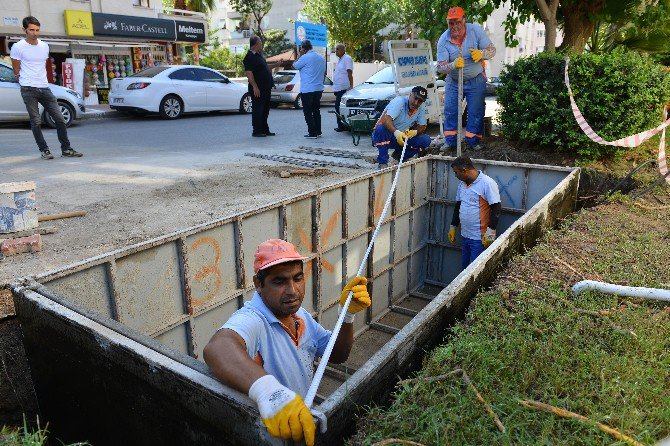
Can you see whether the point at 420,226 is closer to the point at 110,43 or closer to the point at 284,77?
the point at 284,77

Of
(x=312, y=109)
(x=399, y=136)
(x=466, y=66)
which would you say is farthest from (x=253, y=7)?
(x=399, y=136)

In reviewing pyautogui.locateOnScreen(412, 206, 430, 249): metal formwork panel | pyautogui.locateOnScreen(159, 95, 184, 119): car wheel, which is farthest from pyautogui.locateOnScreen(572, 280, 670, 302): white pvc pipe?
pyautogui.locateOnScreen(159, 95, 184, 119): car wheel

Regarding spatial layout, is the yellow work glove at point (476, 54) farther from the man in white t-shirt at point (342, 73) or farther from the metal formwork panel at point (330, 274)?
the man in white t-shirt at point (342, 73)

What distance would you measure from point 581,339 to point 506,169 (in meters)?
5.10

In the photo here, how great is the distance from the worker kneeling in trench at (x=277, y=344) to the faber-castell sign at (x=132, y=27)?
2305cm

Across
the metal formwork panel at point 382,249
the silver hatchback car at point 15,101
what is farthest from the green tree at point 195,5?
the metal formwork panel at point 382,249

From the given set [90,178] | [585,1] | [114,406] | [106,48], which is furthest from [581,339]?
[106,48]

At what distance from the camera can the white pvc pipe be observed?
347 cm

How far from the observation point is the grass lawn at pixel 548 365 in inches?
90.0

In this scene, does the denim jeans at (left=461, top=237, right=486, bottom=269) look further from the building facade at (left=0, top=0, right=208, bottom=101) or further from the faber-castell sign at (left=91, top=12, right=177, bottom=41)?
the faber-castell sign at (left=91, top=12, right=177, bottom=41)

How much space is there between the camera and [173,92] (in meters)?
16.7

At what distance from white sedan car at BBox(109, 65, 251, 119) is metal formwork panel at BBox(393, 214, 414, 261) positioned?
11.4m

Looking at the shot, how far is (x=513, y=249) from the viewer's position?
15.9 feet

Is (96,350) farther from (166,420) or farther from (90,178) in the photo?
(90,178)
